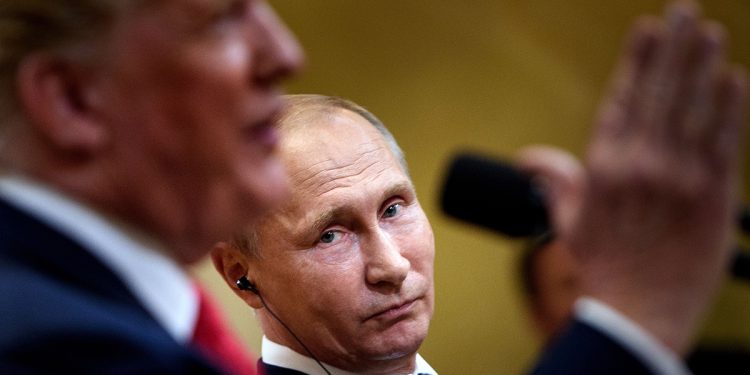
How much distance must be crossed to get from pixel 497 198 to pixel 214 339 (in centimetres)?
38

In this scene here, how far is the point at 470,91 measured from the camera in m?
6.45

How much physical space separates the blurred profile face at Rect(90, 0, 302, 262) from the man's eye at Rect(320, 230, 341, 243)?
98 centimetres

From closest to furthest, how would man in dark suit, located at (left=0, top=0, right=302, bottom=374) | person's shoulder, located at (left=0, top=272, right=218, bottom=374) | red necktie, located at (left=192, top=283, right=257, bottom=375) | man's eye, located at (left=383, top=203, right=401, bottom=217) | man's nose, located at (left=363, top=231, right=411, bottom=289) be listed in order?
person's shoulder, located at (left=0, top=272, right=218, bottom=374), man in dark suit, located at (left=0, top=0, right=302, bottom=374), red necktie, located at (left=192, top=283, right=257, bottom=375), man's nose, located at (left=363, top=231, right=411, bottom=289), man's eye, located at (left=383, top=203, right=401, bottom=217)

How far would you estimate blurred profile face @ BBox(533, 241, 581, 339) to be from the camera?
5.75 ft

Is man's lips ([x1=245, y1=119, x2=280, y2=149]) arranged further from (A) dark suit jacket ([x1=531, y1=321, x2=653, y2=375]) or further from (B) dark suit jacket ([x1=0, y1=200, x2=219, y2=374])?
(A) dark suit jacket ([x1=531, y1=321, x2=653, y2=375])

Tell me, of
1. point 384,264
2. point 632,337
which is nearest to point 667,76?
point 632,337

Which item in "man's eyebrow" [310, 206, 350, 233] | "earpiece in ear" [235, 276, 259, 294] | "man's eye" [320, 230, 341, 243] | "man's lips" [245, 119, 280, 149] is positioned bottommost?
"earpiece in ear" [235, 276, 259, 294]

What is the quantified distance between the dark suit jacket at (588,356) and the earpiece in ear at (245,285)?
1207mm

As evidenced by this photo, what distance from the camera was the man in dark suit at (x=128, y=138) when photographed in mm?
1235

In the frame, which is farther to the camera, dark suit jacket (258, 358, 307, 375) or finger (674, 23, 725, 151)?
dark suit jacket (258, 358, 307, 375)

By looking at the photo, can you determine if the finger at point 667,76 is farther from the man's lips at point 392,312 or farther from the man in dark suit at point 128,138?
the man's lips at point 392,312

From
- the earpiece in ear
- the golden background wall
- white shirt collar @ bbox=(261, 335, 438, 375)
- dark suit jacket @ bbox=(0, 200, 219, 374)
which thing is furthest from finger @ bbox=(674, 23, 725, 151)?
the golden background wall

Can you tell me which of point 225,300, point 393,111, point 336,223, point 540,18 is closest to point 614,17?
point 540,18

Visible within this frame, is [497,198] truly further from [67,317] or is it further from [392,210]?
[392,210]
